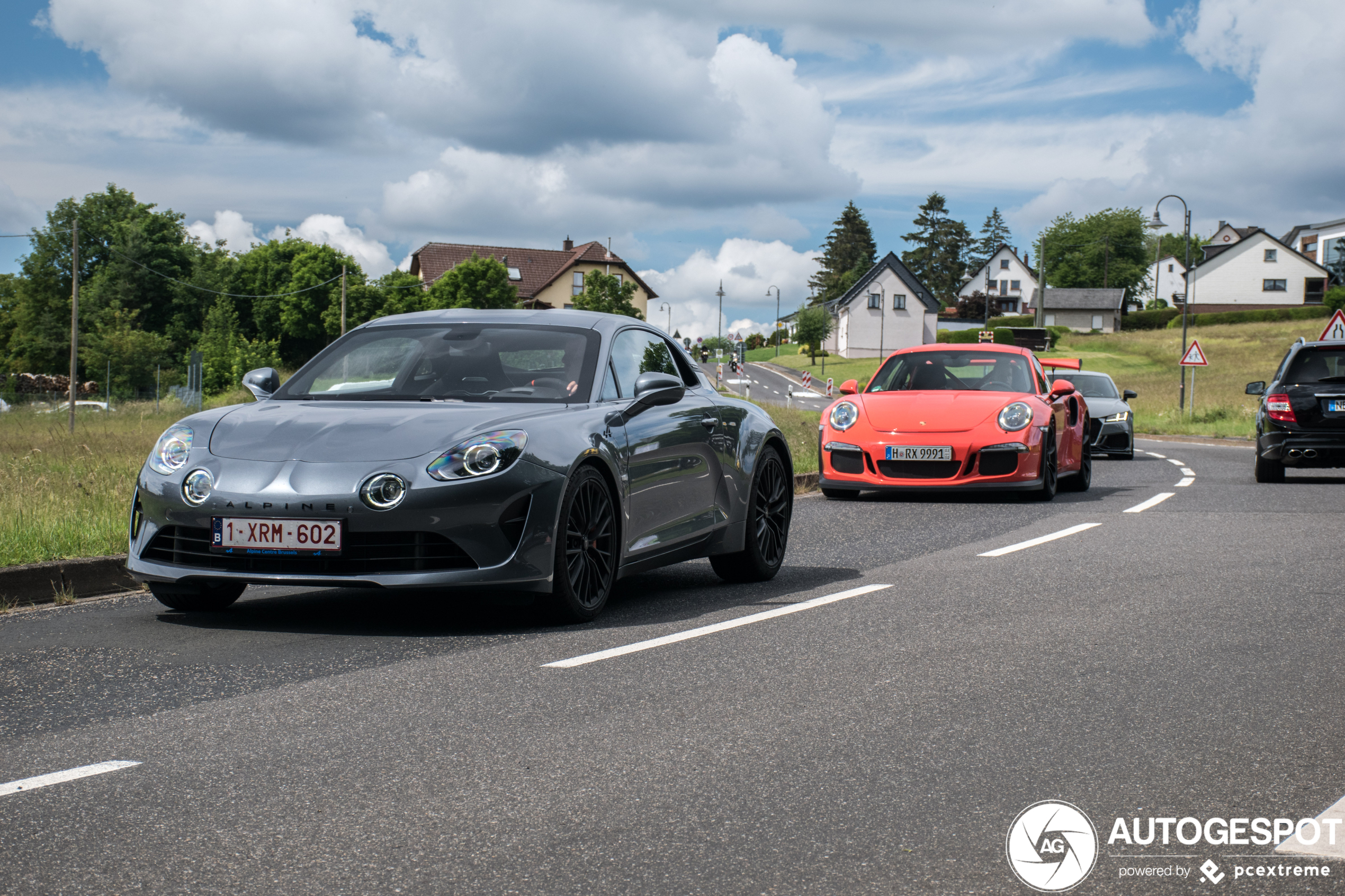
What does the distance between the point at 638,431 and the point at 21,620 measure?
2934 millimetres

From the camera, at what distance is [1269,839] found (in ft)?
10.8

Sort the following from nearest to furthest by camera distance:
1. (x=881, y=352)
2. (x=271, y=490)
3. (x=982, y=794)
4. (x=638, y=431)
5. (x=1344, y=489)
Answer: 1. (x=982, y=794)
2. (x=271, y=490)
3. (x=638, y=431)
4. (x=1344, y=489)
5. (x=881, y=352)

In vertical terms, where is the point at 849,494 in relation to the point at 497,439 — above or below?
below

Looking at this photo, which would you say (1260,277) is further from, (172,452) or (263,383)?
(172,452)

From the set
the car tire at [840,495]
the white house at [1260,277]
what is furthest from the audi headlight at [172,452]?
the white house at [1260,277]

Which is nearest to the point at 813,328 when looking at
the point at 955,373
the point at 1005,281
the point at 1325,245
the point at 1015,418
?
the point at 1005,281

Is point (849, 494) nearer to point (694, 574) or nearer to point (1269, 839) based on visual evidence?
point (694, 574)

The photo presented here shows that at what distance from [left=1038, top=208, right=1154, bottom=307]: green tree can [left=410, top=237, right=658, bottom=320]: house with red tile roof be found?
60.7 meters

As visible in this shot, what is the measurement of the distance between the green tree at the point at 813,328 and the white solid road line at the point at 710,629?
112 m

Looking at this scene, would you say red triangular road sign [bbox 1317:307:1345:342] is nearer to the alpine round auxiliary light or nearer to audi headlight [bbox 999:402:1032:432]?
audi headlight [bbox 999:402:1032:432]

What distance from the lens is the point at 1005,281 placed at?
156125 mm

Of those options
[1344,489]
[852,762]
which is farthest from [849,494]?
[852,762]

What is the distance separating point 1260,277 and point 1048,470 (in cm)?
11904

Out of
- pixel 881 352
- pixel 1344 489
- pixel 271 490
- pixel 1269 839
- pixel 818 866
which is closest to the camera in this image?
pixel 818 866
